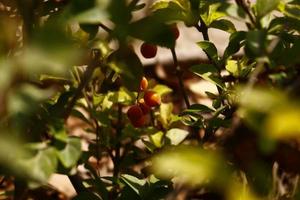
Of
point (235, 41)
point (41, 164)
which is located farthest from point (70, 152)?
point (235, 41)

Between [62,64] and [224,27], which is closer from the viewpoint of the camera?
[62,64]

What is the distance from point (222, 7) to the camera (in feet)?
2.81

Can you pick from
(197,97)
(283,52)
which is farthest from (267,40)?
(197,97)

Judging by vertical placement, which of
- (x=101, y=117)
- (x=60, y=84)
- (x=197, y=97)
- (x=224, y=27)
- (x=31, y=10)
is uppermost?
(x=31, y=10)

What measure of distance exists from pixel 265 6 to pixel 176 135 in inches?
25.0

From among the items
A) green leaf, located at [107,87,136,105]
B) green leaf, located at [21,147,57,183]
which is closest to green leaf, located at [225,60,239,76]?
green leaf, located at [107,87,136,105]

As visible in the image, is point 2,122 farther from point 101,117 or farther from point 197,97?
point 197,97

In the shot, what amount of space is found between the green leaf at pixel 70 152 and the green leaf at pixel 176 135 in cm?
62

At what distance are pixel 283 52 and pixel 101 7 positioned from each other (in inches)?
11.6

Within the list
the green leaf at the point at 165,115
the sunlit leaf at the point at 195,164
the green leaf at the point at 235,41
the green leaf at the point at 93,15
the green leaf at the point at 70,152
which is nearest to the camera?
the sunlit leaf at the point at 195,164

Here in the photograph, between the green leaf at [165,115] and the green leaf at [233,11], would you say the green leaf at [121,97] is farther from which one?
the green leaf at [233,11]

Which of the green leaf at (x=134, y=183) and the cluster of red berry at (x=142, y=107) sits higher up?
the cluster of red berry at (x=142, y=107)

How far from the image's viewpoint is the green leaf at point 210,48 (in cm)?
114

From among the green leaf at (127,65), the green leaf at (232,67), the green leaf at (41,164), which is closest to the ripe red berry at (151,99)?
the green leaf at (232,67)
